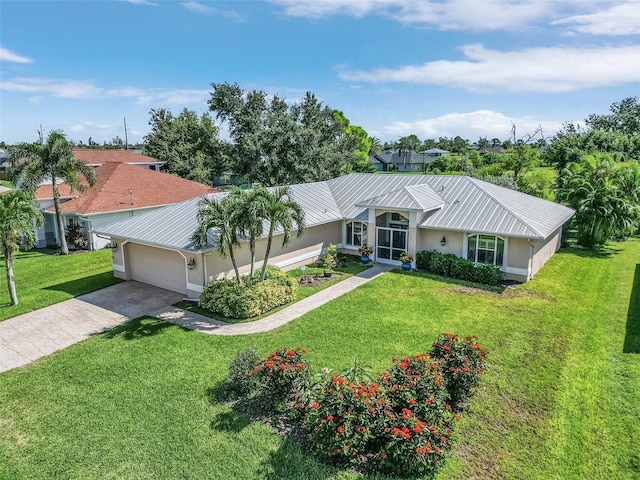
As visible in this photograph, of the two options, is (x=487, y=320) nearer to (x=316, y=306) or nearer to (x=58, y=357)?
(x=316, y=306)

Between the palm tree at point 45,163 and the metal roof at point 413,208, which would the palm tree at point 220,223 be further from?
the palm tree at point 45,163

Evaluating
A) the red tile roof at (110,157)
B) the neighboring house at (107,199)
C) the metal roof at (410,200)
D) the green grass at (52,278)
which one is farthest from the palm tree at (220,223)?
the red tile roof at (110,157)

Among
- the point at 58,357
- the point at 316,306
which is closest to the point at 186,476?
the point at 58,357

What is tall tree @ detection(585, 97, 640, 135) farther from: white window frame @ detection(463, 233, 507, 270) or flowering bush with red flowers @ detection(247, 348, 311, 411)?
flowering bush with red flowers @ detection(247, 348, 311, 411)

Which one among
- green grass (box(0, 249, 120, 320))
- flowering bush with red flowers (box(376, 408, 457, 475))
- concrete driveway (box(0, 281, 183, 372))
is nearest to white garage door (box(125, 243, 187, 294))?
concrete driveway (box(0, 281, 183, 372))

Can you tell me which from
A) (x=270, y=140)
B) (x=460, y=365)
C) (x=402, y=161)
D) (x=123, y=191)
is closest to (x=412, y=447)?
(x=460, y=365)
